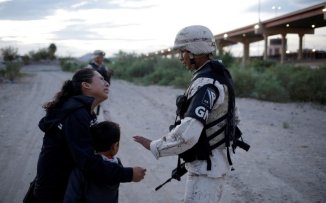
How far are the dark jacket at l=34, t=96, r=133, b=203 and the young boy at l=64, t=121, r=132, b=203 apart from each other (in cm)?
6

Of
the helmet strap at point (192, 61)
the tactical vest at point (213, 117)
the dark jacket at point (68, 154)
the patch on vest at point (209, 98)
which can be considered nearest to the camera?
the dark jacket at point (68, 154)

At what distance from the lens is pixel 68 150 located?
276cm

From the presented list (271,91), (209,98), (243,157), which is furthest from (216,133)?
(271,91)

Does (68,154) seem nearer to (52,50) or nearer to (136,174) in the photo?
(136,174)

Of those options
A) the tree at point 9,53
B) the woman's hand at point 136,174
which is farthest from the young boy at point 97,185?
the tree at point 9,53

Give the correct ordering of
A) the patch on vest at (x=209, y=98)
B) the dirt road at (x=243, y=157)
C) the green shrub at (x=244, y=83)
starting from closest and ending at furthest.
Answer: the patch on vest at (x=209, y=98), the dirt road at (x=243, y=157), the green shrub at (x=244, y=83)

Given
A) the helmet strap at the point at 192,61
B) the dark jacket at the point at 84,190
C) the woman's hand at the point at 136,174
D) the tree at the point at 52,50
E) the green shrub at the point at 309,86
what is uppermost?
the tree at the point at 52,50

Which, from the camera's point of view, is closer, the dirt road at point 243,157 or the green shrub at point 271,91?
the dirt road at point 243,157

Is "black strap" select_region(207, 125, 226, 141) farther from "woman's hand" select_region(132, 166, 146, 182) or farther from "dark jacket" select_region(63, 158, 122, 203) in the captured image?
"dark jacket" select_region(63, 158, 122, 203)

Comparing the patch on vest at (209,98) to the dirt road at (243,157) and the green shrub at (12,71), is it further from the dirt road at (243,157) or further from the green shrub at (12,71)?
the green shrub at (12,71)

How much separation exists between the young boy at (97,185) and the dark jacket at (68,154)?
0.19 ft

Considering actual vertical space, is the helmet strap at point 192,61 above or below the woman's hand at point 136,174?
above

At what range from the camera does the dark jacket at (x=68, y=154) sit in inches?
104

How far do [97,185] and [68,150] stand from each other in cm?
31
